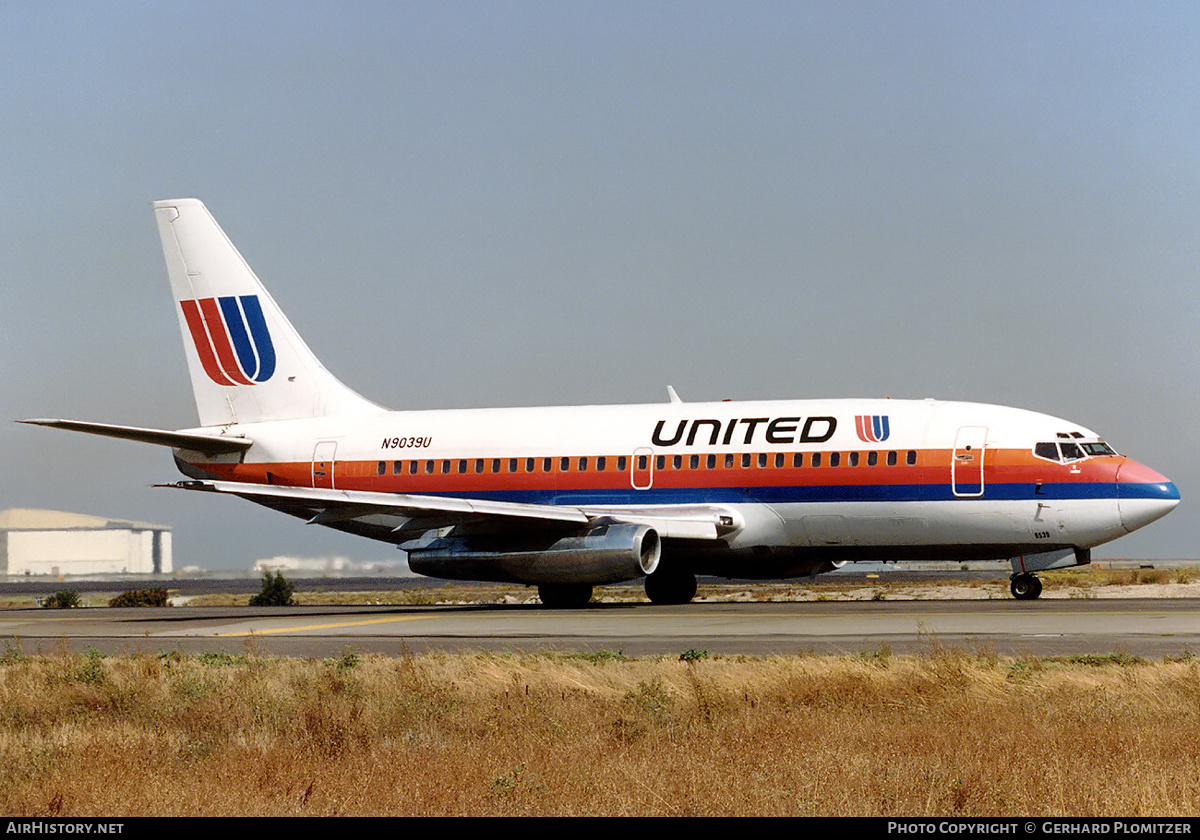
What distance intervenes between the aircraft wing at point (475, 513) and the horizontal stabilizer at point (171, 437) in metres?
2.89

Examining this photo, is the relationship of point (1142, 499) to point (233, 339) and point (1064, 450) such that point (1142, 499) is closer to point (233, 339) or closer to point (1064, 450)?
point (1064, 450)

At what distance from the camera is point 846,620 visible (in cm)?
2458

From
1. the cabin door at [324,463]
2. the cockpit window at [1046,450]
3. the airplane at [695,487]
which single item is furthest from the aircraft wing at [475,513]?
the cockpit window at [1046,450]

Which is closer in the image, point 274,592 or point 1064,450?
point 1064,450

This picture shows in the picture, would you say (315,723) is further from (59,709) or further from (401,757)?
(59,709)

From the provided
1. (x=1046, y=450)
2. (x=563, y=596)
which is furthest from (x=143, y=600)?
(x=1046, y=450)

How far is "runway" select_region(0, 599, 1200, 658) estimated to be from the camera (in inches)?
773

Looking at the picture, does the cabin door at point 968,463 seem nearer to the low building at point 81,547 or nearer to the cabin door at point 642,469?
the cabin door at point 642,469

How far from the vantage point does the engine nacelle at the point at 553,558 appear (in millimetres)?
30156

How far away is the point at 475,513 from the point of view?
99.4 ft

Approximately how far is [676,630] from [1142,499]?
1132 centimetres

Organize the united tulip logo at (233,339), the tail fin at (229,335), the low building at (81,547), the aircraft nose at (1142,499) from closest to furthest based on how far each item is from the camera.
Result: 1. the aircraft nose at (1142,499)
2. the tail fin at (229,335)
3. the united tulip logo at (233,339)
4. the low building at (81,547)

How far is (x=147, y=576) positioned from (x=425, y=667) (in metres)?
126
